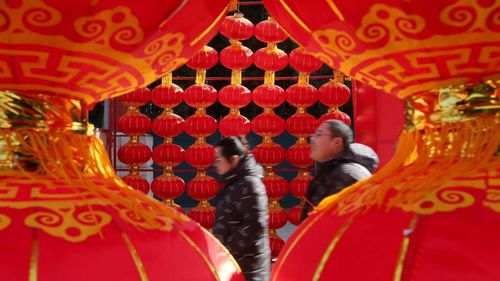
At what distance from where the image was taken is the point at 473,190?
0.76 metres

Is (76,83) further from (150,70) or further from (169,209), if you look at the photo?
(169,209)

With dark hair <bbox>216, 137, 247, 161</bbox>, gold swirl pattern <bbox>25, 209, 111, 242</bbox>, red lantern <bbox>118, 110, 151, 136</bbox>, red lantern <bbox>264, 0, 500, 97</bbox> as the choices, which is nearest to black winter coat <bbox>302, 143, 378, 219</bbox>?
dark hair <bbox>216, 137, 247, 161</bbox>

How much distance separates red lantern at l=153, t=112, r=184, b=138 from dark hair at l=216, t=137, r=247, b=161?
6.64ft

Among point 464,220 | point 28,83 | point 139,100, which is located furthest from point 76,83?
point 139,100

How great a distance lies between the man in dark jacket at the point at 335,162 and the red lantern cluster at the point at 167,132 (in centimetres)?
223

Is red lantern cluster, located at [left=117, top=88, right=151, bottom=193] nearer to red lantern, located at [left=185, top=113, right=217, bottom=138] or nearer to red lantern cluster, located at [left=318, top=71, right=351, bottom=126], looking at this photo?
red lantern, located at [left=185, top=113, right=217, bottom=138]

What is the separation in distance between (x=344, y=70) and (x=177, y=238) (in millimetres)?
347

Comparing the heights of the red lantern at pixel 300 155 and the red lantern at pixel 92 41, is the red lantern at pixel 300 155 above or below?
below

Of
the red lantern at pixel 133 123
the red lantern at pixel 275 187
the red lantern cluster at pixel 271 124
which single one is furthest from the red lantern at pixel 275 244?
the red lantern at pixel 133 123

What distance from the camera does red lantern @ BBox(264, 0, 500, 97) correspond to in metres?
0.73

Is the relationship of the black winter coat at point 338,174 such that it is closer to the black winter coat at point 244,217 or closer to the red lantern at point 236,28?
the black winter coat at point 244,217

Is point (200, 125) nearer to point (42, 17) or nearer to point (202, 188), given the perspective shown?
point (202, 188)

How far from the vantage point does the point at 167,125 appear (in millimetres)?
4562

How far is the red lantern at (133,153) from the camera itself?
453cm
